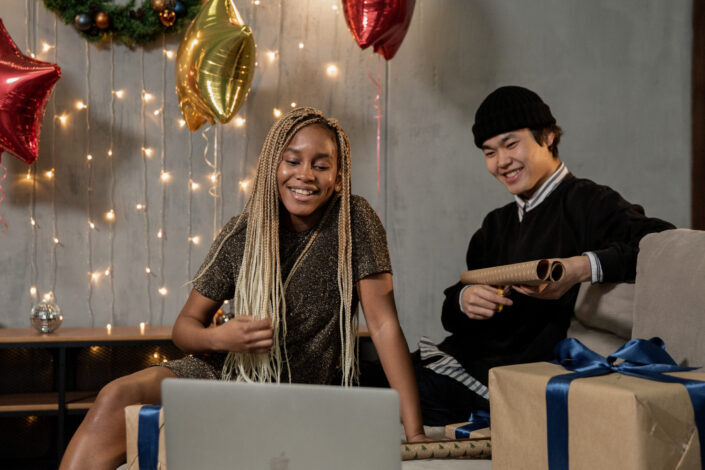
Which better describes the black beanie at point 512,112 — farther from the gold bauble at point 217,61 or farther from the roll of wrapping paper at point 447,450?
the roll of wrapping paper at point 447,450

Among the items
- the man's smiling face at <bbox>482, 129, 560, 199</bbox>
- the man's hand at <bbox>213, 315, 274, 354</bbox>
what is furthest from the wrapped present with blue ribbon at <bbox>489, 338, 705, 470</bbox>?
the man's smiling face at <bbox>482, 129, 560, 199</bbox>

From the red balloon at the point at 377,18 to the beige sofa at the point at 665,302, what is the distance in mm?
1266

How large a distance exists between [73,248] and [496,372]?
226cm

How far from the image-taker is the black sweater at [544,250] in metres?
1.93

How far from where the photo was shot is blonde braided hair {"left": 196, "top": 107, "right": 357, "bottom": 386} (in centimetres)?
169

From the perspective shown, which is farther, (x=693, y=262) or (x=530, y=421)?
(x=693, y=262)

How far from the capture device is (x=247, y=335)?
152 cm

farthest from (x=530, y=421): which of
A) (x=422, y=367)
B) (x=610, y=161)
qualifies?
(x=610, y=161)

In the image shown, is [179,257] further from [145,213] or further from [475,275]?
[475,275]

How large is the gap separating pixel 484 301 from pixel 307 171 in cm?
57

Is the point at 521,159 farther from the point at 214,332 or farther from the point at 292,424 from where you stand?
the point at 292,424

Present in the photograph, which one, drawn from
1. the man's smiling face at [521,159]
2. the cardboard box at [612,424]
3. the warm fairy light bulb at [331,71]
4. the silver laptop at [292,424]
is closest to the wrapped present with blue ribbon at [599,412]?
the cardboard box at [612,424]

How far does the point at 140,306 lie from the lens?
293cm

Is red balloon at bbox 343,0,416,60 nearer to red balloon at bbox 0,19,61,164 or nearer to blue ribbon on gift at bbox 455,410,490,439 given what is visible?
red balloon at bbox 0,19,61,164
